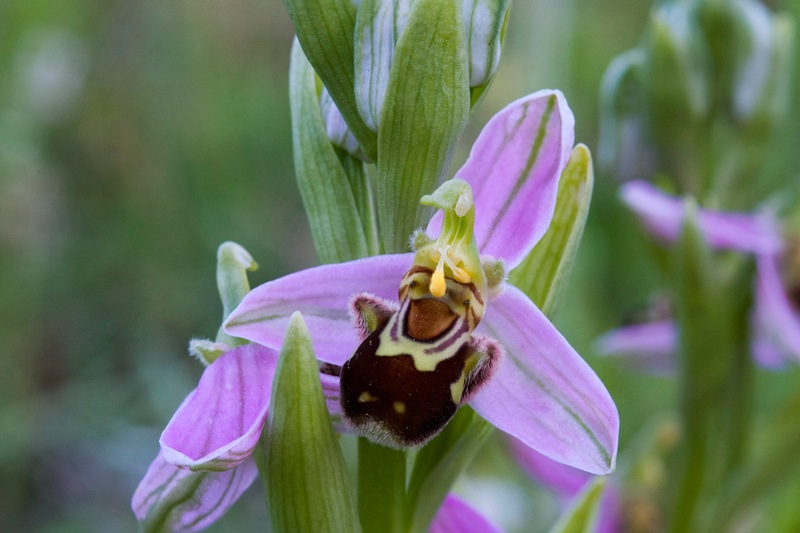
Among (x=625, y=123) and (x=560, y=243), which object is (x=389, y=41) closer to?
(x=560, y=243)

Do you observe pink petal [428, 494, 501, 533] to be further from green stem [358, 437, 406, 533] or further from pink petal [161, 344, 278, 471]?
pink petal [161, 344, 278, 471]

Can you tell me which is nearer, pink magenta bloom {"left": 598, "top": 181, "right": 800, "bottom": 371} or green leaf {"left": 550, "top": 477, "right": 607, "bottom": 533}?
green leaf {"left": 550, "top": 477, "right": 607, "bottom": 533}

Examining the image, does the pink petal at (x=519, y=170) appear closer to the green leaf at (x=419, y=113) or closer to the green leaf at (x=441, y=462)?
the green leaf at (x=419, y=113)

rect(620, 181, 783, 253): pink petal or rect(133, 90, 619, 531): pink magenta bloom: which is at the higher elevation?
rect(133, 90, 619, 531): pink magenta bloom

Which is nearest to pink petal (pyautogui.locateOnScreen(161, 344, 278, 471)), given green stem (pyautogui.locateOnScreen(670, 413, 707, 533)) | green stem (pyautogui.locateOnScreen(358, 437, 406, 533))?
green stem (pyautogui.locateOnScreen(358, 437, 406, 533))

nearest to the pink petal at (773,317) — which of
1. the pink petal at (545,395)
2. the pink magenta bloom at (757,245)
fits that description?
the pink magenta bloom at (757,245)

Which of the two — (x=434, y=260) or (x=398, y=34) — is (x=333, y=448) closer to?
(x=434, y=260)
